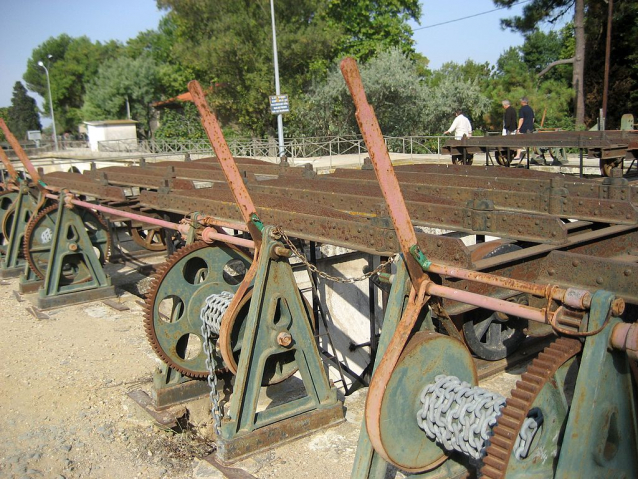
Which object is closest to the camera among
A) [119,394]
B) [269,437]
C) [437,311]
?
[437,311]

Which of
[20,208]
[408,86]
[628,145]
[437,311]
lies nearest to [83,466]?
[437,311]

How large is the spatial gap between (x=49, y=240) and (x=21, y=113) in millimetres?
88481

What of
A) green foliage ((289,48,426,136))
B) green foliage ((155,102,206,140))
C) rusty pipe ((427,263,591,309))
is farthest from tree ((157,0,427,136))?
rusty pipe ((427,263,591,309))

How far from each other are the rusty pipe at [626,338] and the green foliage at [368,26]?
1405 inches

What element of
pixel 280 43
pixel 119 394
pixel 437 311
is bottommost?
pixel 119 394

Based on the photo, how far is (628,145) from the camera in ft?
Result: 34.4

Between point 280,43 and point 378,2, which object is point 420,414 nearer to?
point 280,43

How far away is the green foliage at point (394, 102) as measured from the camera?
3097cm

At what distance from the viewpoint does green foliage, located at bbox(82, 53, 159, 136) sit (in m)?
55.7

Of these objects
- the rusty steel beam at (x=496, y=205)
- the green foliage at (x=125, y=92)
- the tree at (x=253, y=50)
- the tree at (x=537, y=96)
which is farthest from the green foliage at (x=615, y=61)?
the green foliage at (x=125, y=92)

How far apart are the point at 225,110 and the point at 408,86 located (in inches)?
395

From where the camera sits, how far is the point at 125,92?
5609 centimetres

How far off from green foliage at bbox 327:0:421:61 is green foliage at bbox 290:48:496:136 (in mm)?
4596

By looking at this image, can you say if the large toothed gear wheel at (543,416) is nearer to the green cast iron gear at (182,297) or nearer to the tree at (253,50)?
the green cast iron gear at (182,297)
